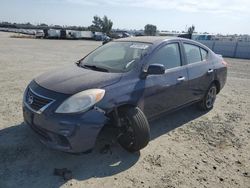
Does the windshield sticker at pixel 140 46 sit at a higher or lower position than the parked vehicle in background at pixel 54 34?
higher

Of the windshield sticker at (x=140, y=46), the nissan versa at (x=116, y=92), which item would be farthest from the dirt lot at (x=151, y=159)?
the windshield sticker at (x=140, y=46)

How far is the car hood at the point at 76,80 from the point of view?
3527mm

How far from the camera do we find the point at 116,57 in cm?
456

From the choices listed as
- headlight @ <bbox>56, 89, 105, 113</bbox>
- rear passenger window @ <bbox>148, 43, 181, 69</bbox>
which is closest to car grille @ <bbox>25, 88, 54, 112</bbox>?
headlight @ <bbox>56, 89, 105, 113</bbox>

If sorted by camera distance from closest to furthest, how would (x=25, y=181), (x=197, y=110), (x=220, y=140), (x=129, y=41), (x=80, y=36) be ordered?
(x=25, y=181), (x=220, y=140), (x=129, y=41), (x=197, y=110), (x=80, y=36)

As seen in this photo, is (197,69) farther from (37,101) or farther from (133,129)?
(37,101)

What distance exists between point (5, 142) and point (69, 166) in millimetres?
1208

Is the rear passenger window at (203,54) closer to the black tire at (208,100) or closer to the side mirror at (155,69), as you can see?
the black tire at (208,100)

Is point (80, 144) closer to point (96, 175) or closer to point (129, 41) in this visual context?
point (96, 175)

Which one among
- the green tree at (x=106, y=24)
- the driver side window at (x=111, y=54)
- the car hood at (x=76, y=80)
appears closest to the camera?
the car hood at (x=76, y=80)

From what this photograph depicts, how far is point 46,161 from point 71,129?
2.38 ft

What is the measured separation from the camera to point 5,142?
4.00m

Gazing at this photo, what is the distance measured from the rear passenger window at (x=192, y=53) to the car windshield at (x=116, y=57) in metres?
1.08

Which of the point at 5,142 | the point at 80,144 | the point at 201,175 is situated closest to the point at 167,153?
the point at 201,175
